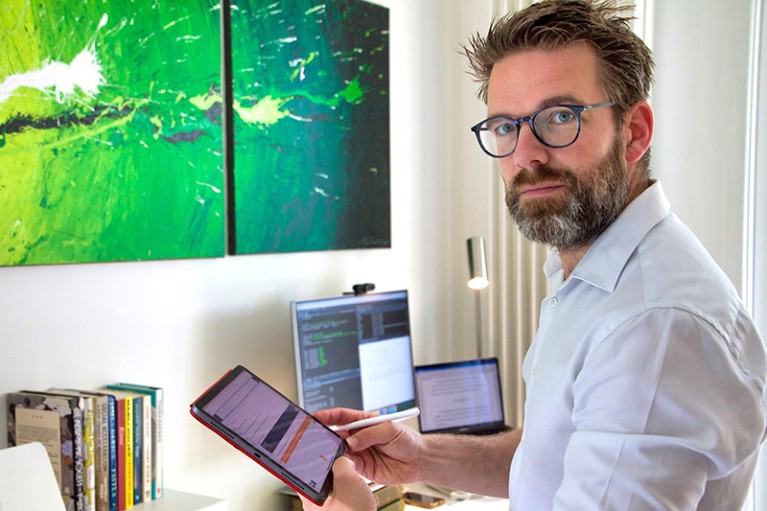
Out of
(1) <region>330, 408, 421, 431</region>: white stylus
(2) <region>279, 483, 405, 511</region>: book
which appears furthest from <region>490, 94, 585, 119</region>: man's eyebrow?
(2) <region>279, 483, 405, 511</region>: book

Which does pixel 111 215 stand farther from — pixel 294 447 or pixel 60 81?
pixel 294 447

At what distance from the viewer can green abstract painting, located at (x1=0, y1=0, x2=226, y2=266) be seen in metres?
1.70

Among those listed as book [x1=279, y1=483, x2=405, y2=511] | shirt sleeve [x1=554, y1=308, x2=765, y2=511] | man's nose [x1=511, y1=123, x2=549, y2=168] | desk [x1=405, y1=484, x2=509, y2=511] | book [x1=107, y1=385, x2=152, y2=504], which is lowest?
desk [x1=405, y1=484, x2=509, y2=511]

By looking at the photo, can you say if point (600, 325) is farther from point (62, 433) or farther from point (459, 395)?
point (459, 395)

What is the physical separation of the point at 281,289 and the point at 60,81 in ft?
3.04

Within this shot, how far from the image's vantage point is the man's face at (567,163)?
4.13 ft

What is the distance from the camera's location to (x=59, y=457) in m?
1.63

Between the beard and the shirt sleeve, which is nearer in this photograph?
the shirt sleeve

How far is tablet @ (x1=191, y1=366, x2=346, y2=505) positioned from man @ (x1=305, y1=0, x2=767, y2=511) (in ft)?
0.16

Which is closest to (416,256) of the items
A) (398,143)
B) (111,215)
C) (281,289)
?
(398,143)

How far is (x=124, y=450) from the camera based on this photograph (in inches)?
68.7

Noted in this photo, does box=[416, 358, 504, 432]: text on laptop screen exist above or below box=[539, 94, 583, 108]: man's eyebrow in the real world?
below

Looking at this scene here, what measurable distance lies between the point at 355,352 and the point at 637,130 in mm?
1370

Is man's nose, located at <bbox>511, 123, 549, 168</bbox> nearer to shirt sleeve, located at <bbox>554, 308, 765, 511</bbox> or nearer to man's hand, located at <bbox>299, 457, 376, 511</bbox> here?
shirt sleeve, located at <bbox>554, 308, 765, 511</bbox>
